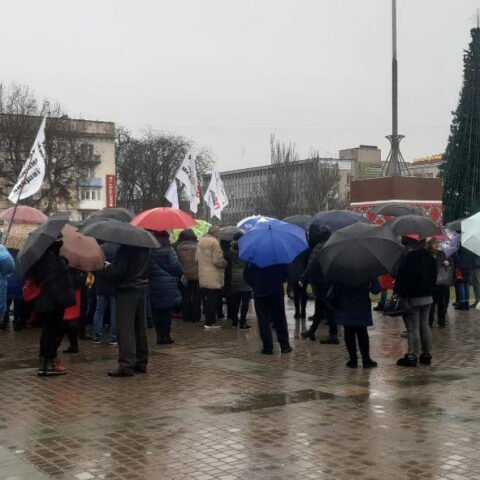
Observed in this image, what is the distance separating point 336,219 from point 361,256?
460 centimetres

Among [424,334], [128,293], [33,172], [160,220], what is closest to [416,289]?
[424,334]

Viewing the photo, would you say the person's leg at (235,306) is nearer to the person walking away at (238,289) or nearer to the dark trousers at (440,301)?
the person walking away at (238,289)

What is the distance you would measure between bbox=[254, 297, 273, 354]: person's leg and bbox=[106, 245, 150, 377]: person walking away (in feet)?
6.64

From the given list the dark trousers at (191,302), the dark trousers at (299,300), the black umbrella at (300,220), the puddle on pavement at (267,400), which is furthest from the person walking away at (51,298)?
the black umbrella at (300,220)

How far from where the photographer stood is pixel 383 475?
17.6 ft

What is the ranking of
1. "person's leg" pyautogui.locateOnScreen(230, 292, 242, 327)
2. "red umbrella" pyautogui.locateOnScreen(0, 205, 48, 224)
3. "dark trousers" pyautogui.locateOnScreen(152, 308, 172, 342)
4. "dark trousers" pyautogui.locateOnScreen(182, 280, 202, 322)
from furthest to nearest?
"dark trousers" pyautogui.locateOnScreen(182, 280, 202, 322) → "person's leg" pyautogui.locateOnScreen(230, 292, 242, 327) → "red umbrella" pyautogui.locateOnScreen(0, 205, 48, 224) → "dark trousers" pyautogui.locateOnScreen(152, 308, 172, 342)

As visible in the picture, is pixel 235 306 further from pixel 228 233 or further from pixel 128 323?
pixel 128 323

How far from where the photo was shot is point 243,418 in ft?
23.0

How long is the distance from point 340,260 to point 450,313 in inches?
286

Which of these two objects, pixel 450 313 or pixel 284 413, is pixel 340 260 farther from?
pixel 450 313

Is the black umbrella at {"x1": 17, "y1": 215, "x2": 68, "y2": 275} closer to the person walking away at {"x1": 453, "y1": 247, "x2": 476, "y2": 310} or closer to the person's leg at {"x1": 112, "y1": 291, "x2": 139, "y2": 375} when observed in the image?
the person's leg at {"x1": 112, "y1": 291, "x2": 139, "y2": 375}

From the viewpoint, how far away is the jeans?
374 inches

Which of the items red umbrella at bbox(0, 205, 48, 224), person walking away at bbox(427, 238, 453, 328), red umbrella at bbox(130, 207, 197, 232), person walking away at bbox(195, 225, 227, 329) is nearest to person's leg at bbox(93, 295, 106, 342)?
red umbrella at bbox(130, 207, 197, 232)

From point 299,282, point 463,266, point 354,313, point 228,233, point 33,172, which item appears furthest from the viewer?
point 463,266
